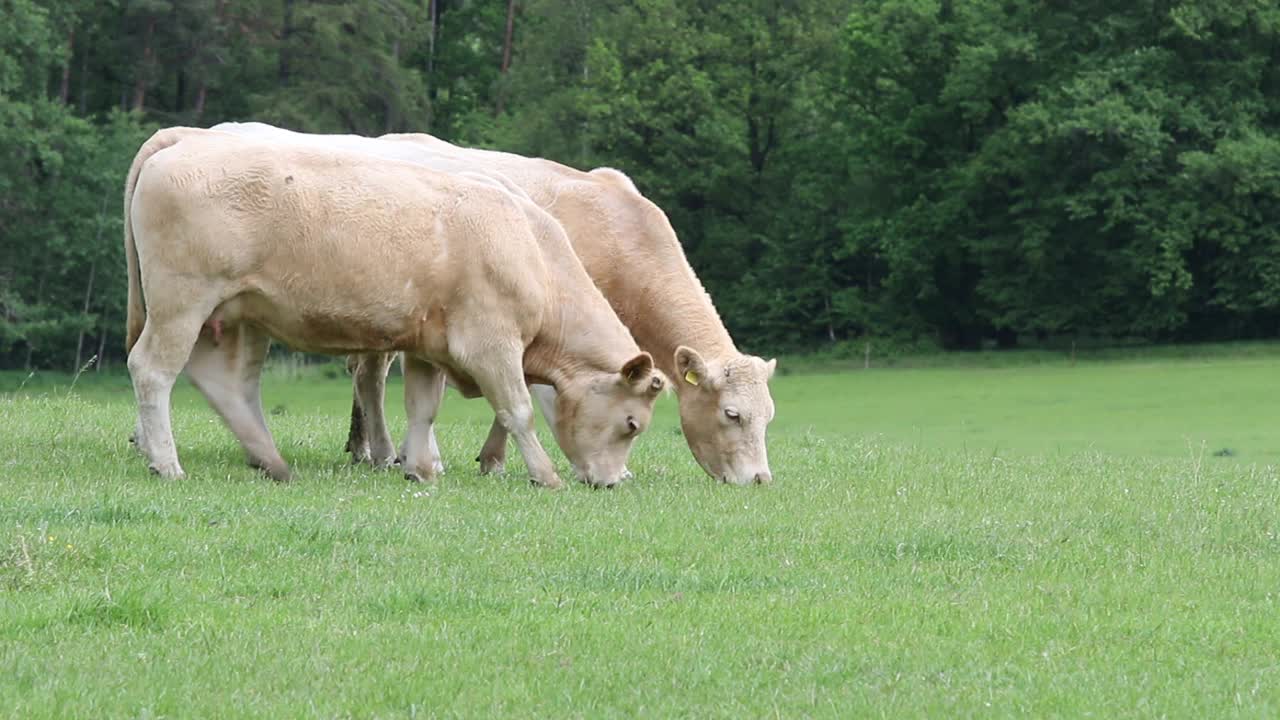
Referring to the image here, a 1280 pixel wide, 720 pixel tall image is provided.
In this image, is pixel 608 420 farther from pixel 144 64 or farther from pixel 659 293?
pixel 144 64

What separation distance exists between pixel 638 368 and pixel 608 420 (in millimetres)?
468

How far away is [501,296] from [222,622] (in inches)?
230

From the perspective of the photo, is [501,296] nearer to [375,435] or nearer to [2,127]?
[375,435]

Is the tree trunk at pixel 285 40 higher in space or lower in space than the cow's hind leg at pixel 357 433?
higher

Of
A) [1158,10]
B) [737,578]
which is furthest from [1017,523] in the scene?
[1158,10]

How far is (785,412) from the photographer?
113 ft

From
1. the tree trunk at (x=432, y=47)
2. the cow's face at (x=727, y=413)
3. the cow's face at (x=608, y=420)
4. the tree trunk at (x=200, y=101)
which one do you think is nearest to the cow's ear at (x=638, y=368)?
the cow's face at (x=608, y=420)

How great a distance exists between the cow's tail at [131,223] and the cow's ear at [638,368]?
11.8 feet

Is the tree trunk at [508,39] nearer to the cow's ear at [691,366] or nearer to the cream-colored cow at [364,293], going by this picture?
the cow's ear at [691,366]

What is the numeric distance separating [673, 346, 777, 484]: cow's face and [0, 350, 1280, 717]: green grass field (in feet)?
1.01

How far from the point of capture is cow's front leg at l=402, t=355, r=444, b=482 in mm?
12680

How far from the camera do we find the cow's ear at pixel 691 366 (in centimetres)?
1334

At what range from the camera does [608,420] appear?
12.9 m

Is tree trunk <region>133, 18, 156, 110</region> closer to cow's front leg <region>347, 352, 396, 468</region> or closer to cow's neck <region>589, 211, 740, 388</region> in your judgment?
cow's front leg <region>347, 352, 396, 468</region>
